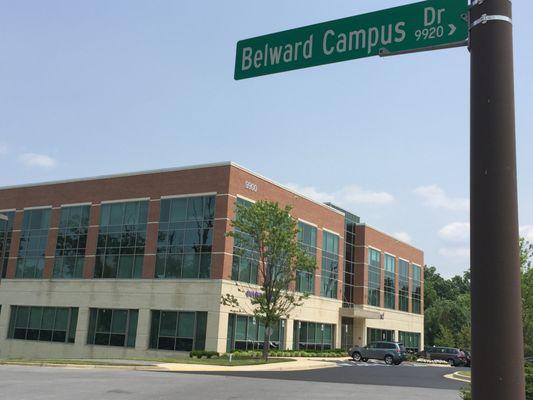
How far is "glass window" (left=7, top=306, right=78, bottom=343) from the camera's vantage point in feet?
148

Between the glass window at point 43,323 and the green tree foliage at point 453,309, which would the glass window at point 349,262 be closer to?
the green tree foliage at point 453,309

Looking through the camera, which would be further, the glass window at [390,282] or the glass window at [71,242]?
the glass window at [390,282]

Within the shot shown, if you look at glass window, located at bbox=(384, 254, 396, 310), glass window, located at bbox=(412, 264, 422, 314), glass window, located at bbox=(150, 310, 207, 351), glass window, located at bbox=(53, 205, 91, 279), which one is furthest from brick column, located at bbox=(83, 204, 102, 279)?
glass window, located at bbox=(412, 264, 422, 314)

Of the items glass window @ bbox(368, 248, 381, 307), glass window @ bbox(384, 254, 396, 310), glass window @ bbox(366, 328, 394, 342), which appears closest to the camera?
glass window @ bbox(366, 328, 394, 342)

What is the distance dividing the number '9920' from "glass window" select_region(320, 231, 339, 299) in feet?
155

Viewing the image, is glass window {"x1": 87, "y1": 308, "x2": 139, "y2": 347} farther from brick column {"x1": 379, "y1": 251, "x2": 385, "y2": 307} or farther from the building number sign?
brick column {"x1": 379, "y1": 251, "x2": 385, "y2": 307}

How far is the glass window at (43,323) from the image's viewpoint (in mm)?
45188

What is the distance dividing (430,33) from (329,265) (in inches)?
1921

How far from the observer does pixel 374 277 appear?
61.5 m

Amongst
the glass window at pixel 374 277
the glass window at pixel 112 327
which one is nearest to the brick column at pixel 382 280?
the glass window at pixel 374 277

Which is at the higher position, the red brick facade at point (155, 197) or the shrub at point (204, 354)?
the red brick facade at point (155, 197)

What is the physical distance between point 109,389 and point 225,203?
23616 millimetres

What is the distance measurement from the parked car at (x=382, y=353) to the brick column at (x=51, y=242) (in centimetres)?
2451

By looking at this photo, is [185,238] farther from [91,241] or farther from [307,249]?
[307,249]
